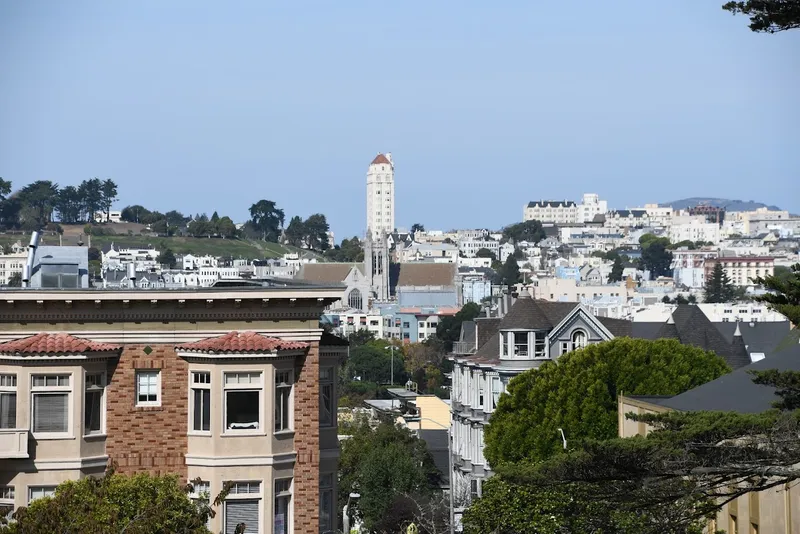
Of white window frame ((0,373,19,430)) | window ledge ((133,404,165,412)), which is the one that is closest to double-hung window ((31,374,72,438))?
white window frame ((0,373,19,430))

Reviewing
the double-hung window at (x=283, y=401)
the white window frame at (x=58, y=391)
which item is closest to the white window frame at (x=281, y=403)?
the double-hung window at (x=283, y=401)

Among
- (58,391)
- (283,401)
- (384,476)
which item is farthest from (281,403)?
(384,476)

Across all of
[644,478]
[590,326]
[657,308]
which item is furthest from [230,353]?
[657,308]

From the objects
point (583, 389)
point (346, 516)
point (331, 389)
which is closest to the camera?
point (331, 389)

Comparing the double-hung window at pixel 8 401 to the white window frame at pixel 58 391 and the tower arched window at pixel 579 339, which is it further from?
the tower arched window at pixel 579 339

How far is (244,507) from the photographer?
29.1 metres

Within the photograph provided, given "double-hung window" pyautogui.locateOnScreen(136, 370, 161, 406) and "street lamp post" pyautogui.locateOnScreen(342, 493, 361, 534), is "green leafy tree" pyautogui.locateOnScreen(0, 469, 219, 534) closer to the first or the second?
"double-hung window" pyautogui.locateOnScreen(136, 370, 161, 406)

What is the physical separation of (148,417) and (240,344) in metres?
1.88

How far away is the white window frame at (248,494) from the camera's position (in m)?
29.0

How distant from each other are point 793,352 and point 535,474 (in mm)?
20895

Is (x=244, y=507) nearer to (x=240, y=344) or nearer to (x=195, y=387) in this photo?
(x=195, y=387)

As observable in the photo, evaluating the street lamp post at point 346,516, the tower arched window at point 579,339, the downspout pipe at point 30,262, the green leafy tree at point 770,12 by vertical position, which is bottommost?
the street lamp post at point 346,516

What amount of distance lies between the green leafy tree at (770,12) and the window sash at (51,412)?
12.2m

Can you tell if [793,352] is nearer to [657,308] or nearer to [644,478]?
[644,478]
